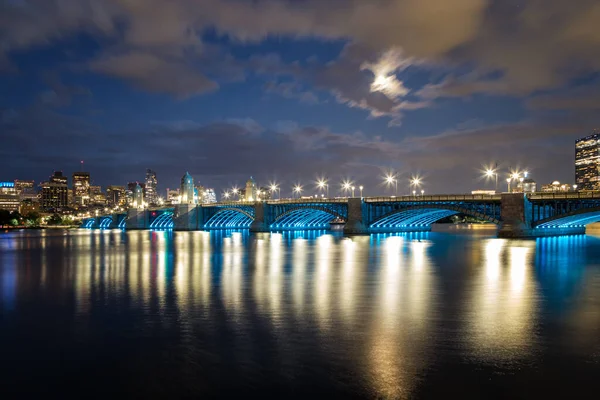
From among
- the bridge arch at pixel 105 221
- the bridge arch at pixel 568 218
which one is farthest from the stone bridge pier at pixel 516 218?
the bridge arch at pixel 105 221

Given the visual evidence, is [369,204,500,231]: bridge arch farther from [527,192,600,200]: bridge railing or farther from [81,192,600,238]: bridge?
[527,192,600,200]: bridge railing

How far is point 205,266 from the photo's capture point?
40.4m

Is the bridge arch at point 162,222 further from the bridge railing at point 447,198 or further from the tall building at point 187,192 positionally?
the bridge railing at point 447,198

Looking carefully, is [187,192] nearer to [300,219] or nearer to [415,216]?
[300,219]

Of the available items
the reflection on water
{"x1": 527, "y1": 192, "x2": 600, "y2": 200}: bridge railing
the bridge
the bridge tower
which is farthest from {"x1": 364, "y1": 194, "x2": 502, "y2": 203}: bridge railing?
the reflection on water

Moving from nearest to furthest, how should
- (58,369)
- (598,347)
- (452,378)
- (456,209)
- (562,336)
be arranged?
(452,378) < (58,369) < (598,347) < (562,336) < (456,209)

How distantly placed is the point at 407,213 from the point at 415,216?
18.6 ft

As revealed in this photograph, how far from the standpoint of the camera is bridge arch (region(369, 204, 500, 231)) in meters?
73.1

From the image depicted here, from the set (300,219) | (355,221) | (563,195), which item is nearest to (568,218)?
(563,195)

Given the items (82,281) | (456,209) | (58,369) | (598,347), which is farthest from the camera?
(456,209)

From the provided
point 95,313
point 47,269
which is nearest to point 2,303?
point 95,313

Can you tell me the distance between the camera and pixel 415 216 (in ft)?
310

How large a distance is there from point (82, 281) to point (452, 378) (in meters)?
27.2

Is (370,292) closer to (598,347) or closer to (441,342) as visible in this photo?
(441,342)
